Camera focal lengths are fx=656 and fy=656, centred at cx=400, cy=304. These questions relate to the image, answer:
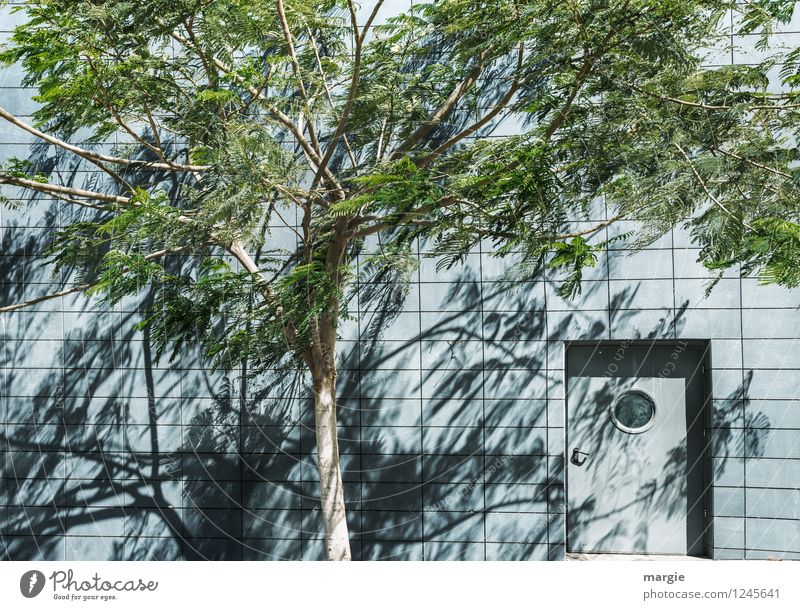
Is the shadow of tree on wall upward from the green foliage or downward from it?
downward

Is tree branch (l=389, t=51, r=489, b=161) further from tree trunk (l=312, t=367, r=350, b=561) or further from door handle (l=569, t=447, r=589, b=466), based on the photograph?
door handle (l=569, t=447, r=589, b=466)

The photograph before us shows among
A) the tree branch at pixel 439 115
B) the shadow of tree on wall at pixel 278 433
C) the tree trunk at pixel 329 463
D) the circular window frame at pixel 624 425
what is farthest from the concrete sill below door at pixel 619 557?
the tree branch at pixel 439 115

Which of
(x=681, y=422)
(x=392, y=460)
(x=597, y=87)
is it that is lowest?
(x=392, y=460)

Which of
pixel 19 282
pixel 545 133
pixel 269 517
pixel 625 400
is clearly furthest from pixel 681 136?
pixel 19 282

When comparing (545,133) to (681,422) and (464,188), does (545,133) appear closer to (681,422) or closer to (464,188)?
(464,188)

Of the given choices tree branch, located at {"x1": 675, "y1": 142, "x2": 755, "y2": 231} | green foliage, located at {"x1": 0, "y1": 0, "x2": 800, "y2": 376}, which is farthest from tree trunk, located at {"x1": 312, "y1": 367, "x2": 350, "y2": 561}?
tree branch, located at {"x1": 675, "y1": 142, "x2": 755, "y2": 231}

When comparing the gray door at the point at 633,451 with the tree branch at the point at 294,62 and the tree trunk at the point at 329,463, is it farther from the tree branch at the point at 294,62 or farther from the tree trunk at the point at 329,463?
the tree branch at the point at 294,62

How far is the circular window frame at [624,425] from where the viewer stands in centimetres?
487

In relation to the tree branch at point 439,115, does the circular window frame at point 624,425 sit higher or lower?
lower

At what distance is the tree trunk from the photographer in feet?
12.4

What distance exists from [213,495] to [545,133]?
3496mm

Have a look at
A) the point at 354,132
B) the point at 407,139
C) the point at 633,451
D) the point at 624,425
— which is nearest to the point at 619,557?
the point at 633,451

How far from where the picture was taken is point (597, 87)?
313 cm

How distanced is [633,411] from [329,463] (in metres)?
2.41
